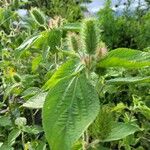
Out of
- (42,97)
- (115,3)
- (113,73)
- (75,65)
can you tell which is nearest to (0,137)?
(113,73)

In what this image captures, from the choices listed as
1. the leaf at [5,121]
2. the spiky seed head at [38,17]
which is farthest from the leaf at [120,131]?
the leaf at [5,121]

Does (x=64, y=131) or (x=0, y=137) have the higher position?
(x=64, y=131)

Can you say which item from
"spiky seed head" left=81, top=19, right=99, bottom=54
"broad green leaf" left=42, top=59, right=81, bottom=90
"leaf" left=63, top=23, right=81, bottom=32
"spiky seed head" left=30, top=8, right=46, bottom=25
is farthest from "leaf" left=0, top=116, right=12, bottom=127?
"spiky seed head" left=81, top=19, right=99, bottom=54

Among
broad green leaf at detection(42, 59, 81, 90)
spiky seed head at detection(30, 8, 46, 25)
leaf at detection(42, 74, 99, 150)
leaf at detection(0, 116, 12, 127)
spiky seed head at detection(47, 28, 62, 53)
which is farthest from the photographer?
leaf at detection(0, 116, 12, 127)

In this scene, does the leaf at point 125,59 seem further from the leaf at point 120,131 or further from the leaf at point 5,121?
the leaf at point 5,121

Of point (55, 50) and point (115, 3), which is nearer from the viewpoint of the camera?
point (55, 50)

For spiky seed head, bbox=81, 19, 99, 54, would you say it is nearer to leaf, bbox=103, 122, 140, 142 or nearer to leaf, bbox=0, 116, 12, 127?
leaf, bbox=103, 122, 140, 142

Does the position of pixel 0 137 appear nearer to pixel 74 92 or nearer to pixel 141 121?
pixel 141 121

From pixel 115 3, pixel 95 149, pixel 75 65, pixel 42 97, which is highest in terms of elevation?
pixel 75 65
